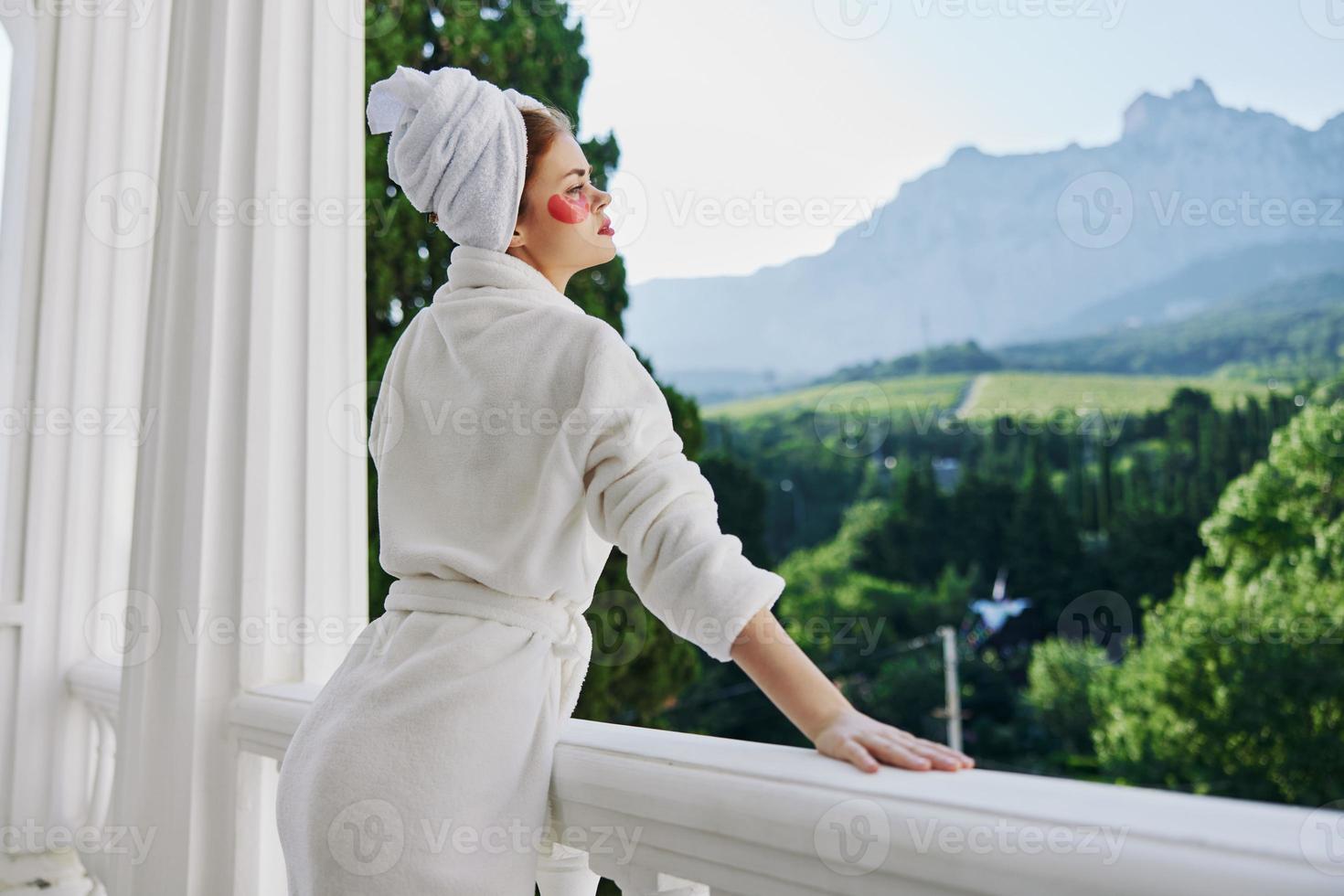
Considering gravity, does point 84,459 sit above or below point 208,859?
above

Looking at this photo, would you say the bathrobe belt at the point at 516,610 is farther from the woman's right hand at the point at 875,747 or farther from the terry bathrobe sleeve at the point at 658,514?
the woman's right hand at the point at 875,747

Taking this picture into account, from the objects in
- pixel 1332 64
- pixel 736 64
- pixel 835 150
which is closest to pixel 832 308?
pixel 835 150

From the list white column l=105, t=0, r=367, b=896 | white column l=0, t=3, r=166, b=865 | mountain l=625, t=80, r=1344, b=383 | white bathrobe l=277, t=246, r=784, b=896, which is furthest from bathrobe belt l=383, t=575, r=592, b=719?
mountain l=625, t=80, r=1344, b=383

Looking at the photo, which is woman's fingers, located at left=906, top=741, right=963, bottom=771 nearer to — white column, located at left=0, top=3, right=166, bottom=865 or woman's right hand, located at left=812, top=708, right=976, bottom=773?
woman's right hand, located at left=812, top=708, right=976, bottom=773

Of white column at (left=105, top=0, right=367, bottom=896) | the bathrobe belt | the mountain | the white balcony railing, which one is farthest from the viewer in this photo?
the mountain

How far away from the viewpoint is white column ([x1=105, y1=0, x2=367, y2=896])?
1.22 meters

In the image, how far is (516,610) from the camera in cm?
78

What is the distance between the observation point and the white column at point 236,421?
1.22 meters

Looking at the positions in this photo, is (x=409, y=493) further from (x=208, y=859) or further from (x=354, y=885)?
(x=208, y=859)

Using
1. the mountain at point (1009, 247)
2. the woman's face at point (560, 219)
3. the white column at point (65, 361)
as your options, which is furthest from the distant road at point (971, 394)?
the woman's face at point (560, 219)

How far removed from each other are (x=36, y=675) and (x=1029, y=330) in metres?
19.1

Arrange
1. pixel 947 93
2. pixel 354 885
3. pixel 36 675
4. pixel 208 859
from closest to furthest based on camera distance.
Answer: pixel 354 885 < pixel 208 859 < pixel 36 675 < pixel 947 93

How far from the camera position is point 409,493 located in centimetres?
83

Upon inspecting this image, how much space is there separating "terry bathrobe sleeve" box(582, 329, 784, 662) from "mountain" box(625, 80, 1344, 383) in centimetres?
1789
